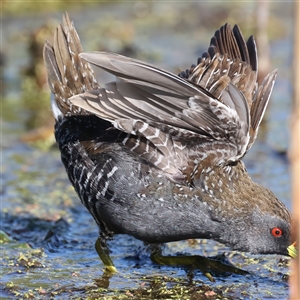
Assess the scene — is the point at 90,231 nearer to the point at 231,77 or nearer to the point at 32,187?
the point at 32,187

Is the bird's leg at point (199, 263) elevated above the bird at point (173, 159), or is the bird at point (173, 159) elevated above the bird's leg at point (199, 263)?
the bird at point (173, 159)

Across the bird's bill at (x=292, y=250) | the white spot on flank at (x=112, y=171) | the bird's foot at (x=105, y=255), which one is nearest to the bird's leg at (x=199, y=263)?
the bird's foot at (x=105, y=255)

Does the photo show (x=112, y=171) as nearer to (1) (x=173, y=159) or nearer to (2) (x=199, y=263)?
(1) (x=173, y=159)

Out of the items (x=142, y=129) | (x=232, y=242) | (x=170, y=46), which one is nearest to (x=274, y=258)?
(x=232, y=242)

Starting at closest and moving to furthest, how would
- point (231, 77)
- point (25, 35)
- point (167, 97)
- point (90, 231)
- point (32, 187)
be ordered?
point (167, 97) → point (231, 77) → point (90, 231) → point (32, 187) → point (25, 35)

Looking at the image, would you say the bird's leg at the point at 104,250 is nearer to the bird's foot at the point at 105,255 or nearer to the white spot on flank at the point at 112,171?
the bird's foot at the point at 105,255

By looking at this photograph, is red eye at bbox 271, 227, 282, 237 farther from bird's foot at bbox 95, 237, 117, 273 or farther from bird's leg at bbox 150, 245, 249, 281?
bird's foot at bbox 95, 237, 117, 273
